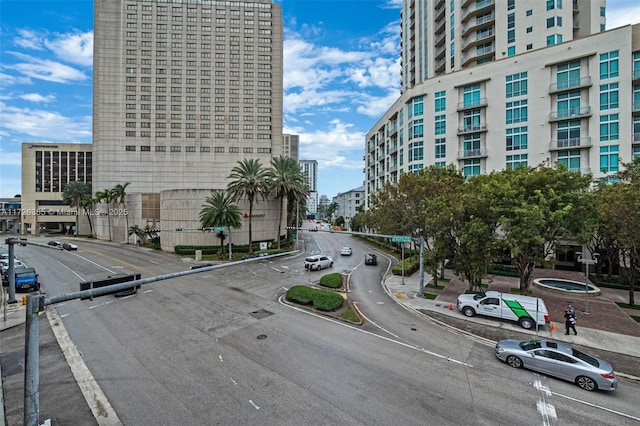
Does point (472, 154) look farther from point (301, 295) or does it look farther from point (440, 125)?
point (301, 295)

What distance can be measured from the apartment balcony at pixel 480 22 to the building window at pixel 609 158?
97.9 feet

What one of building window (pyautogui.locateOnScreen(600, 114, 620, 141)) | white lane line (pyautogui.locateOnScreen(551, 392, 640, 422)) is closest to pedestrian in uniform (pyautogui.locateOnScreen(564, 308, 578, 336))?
white lane line (pyautogui.locateOnScreen(551, 392, 640, 422))

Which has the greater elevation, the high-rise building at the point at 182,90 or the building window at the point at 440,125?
the high-rise building at the point at 182,90

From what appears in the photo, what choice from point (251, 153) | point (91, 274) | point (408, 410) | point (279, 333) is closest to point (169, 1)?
point (251, 153)

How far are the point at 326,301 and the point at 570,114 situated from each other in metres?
43.0

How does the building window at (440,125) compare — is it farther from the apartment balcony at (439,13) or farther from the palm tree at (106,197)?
the palm tree at (106,197)

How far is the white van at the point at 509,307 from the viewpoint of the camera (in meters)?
18.6

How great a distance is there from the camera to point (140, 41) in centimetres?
7588

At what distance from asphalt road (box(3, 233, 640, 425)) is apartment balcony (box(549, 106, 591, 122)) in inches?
1485

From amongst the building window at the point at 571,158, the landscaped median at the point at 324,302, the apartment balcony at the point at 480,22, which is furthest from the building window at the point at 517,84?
the landscaped median at the point at 324,302

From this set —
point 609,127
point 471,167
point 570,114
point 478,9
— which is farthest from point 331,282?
point 478,9

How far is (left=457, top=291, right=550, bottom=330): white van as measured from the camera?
1858 centimetres

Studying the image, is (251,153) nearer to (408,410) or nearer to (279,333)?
(279,333)

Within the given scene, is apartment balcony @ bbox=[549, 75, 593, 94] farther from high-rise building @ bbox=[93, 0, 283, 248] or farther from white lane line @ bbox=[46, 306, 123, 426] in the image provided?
high-rise building @ bbox=[93, 0, 283, 248]
